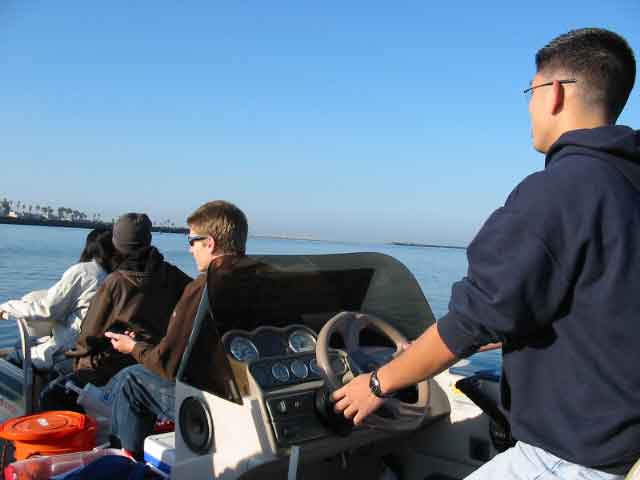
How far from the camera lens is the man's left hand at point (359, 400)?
1816 millimetres

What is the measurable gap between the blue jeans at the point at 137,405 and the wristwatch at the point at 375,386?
181cm

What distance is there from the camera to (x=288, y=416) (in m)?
2.41

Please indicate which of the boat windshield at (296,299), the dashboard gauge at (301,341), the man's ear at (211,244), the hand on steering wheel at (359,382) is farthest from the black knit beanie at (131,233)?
the hand on steering wheel at (359,382)

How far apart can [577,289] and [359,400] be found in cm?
73

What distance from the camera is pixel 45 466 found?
2906 millimetres

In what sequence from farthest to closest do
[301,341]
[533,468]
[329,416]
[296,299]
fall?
[296,299] → [301,341] → [329,416] → [533,468]

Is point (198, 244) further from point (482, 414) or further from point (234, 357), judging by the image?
point (482, 414)

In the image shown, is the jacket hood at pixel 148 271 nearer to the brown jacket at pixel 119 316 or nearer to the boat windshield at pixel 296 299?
the brown jacket at pixel 119 316

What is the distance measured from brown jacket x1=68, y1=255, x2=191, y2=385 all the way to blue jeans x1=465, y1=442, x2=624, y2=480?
280cm

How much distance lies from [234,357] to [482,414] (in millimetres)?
1197

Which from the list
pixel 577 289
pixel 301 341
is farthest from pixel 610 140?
pixel 301 341

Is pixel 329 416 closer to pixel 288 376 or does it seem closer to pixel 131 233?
pixel 288 376

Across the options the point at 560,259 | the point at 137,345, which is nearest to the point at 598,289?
the point at 560,259

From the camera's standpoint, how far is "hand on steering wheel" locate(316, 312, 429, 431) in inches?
75.0
